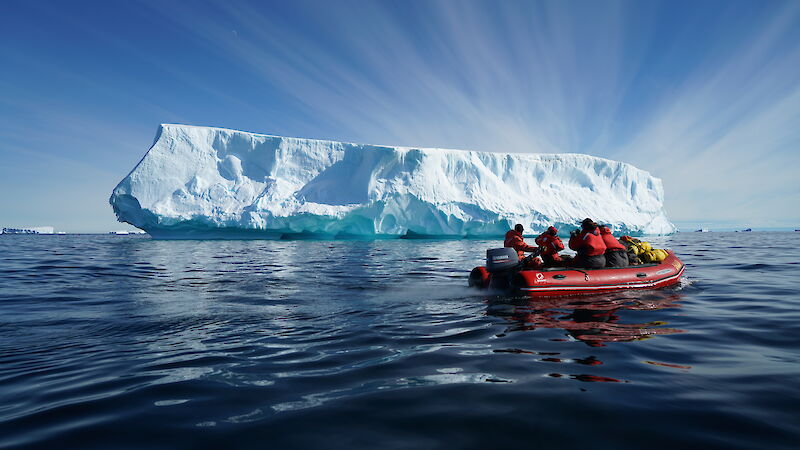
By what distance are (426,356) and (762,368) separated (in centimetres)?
273

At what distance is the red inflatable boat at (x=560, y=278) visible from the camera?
703 centimetres

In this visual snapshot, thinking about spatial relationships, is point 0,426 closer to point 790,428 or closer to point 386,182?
point 790,428

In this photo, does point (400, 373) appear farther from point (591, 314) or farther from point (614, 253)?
point (614, 253)

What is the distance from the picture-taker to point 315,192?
3247 centimetres

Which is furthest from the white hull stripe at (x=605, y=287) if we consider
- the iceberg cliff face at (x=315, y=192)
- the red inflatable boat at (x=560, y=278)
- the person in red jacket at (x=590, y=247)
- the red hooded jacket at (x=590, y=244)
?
the iceberg cliff face at (x=315, y=192)

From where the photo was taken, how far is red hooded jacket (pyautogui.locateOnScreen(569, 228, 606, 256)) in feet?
25.1

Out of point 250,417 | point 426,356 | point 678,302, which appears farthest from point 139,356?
point 678,302

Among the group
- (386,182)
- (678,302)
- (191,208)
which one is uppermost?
(386,182)

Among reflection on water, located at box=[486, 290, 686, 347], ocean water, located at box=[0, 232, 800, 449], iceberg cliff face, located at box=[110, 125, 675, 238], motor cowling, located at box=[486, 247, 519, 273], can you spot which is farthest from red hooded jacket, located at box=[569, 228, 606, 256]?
iceberg cliff face, located at box=[110, 125, 675, 238]

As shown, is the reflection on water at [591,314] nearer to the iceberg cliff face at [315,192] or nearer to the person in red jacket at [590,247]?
the person in red jacket at [590,247]

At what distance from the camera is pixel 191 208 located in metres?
29.6

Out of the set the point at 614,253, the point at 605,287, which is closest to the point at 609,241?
the point at 614,253

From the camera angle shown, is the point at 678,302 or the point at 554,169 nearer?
the point at 678,302

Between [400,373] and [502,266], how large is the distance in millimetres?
4896
